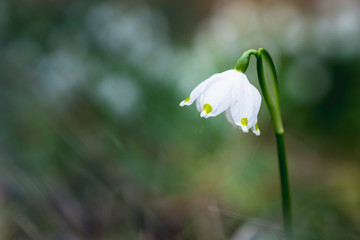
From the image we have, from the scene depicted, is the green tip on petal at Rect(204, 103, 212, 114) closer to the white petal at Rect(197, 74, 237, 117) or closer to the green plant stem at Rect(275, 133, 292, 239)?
the white petal at Rect(197, 74, 237, 117)

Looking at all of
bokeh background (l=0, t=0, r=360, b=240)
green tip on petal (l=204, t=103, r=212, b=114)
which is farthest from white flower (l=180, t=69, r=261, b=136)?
bokeh background (l=0, t=0, r=360, b=240)

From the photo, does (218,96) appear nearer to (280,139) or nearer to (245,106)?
(245,106)

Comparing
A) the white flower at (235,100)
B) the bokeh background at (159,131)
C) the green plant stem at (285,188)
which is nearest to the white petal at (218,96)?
the white flower at (235,100)

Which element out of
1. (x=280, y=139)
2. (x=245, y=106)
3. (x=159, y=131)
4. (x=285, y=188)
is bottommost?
(x=159, y=131)

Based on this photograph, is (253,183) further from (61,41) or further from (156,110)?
(61,41)

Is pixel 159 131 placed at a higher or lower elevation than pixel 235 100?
lower

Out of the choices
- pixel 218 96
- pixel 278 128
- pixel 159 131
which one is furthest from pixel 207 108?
pixel 159 131

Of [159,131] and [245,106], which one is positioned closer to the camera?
[245,106]

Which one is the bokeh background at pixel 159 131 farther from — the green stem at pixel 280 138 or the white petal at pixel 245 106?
the white petal at pixel 245 106
